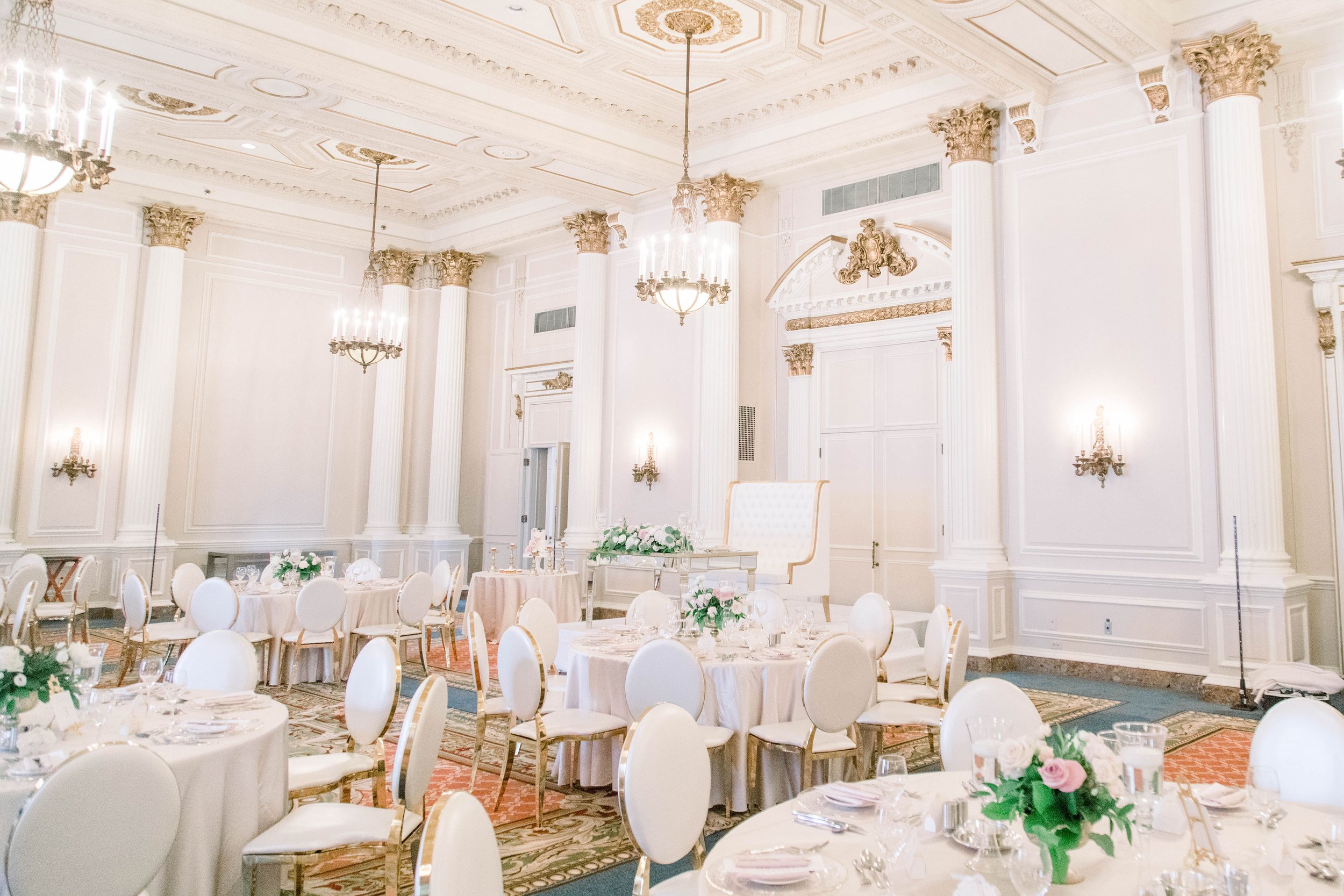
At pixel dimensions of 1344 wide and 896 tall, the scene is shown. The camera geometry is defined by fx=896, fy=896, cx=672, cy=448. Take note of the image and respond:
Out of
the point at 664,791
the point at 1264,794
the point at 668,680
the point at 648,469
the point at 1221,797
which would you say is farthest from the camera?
the point at 648,469

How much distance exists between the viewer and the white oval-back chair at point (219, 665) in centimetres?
374

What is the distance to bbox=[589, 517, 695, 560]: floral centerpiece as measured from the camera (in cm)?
681

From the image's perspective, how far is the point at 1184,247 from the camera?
6816 mm

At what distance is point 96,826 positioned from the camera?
2.01 meters

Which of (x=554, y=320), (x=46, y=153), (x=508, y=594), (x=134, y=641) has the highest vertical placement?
(x=554, y=320)

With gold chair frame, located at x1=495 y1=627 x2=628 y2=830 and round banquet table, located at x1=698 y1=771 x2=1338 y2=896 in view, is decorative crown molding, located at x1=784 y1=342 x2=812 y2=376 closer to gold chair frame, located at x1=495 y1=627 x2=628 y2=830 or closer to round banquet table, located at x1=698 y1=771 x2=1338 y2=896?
gold chair frame, located at x1=495 y1=627 x2=628 y2=830

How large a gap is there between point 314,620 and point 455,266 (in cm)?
697

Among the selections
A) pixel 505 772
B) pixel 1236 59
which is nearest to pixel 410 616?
pixel 505 772

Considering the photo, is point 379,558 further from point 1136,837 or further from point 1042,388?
point 1136,837

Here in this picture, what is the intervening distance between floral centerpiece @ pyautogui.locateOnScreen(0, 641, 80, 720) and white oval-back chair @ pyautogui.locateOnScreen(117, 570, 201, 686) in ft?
14.8

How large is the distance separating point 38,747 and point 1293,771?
3.52 metres

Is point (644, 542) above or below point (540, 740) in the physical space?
above

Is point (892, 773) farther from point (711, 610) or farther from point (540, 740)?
point (711, 610)

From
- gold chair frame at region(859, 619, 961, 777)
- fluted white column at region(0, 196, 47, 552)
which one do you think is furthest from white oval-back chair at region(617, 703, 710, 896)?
fluted white column at region(0, 196, 47, 552)
